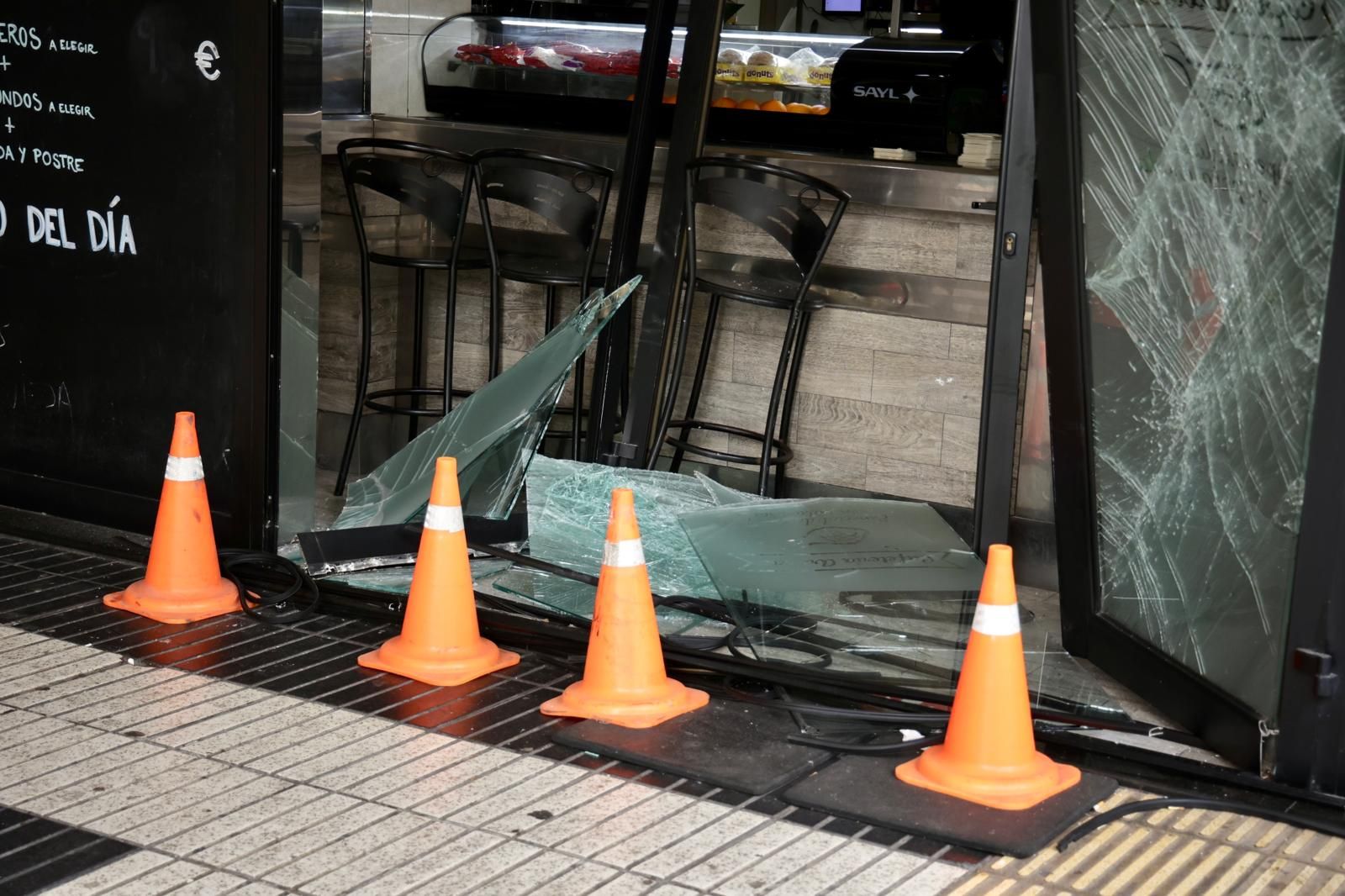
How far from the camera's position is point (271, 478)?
4.27 m

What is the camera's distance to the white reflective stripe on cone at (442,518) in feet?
11.4

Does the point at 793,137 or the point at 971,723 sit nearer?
the point at 971,723

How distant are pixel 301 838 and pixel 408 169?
3.24 metres

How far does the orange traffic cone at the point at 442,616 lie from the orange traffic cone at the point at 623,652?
301mm

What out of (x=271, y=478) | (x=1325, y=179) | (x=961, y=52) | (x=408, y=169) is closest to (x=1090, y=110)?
(x=1325, y=179)

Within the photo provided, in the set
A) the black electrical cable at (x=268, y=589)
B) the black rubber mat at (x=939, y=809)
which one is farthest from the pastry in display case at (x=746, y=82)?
the black rubber mat at (x=939, y=809)

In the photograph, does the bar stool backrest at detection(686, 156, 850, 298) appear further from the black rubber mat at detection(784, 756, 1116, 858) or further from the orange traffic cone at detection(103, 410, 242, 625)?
the black rubber mat at detection(784, 756, 1116, 858)

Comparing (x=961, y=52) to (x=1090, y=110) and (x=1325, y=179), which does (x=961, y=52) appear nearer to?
(x=1090, y=110)

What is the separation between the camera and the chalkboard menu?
4.13 metres

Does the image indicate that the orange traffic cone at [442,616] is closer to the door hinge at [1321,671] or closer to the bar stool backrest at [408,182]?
the door hinge at [1321,671]

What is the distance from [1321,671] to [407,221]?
410 centimetres

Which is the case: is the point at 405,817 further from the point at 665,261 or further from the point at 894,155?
the point at 894,155

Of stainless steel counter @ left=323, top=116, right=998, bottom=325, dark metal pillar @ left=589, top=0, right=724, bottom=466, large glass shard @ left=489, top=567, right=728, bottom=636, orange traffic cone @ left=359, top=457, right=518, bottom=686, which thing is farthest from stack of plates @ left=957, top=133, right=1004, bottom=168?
orange traffic cone @ left=359, top=457, right=518, bottom=686

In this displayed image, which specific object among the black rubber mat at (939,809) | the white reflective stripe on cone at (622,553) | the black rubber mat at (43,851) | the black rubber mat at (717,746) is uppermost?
the white reflective stripe on cone at (622,553)
